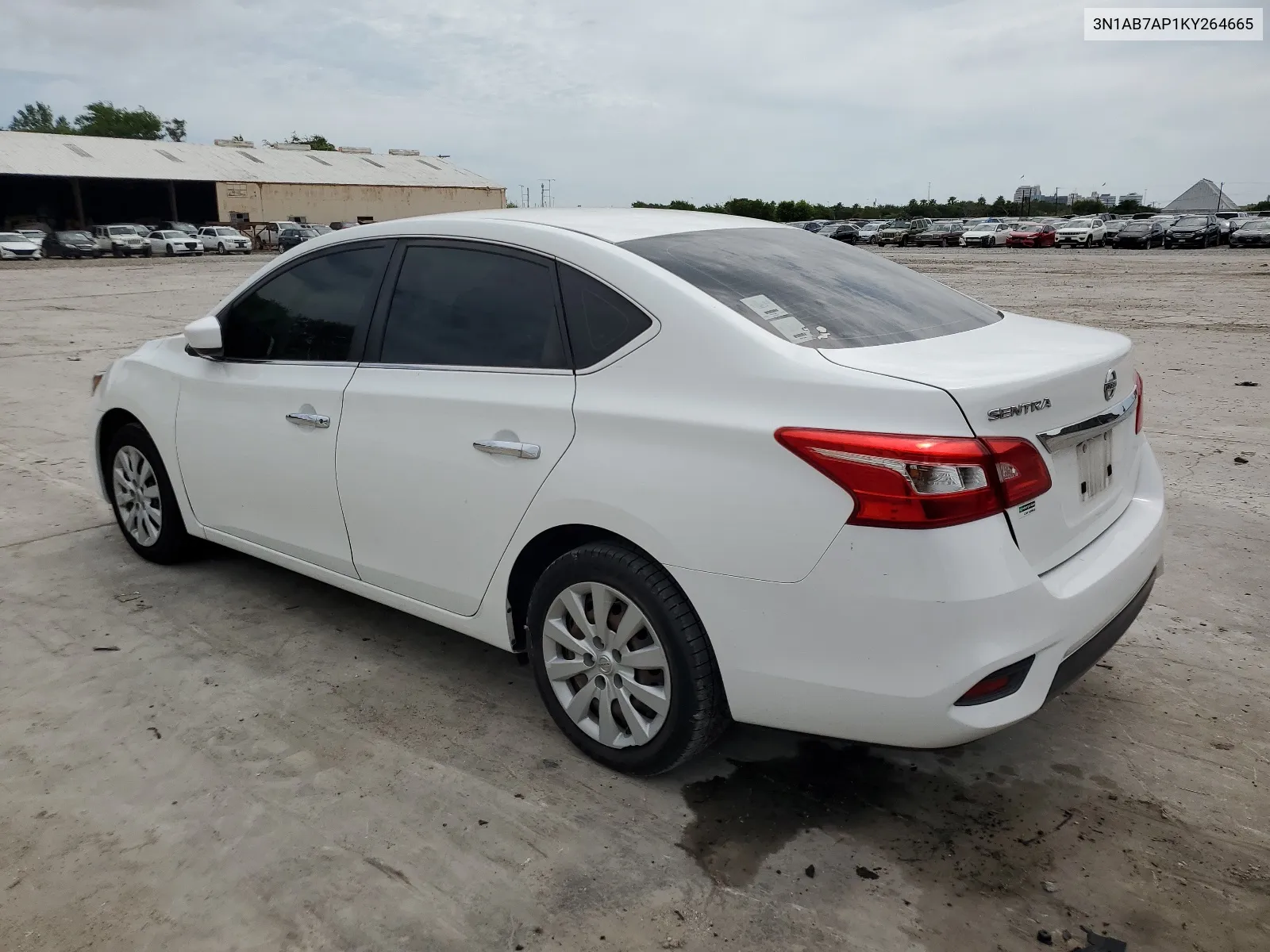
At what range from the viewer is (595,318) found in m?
3.00

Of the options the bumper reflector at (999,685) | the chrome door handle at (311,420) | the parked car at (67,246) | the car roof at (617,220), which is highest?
the car roof at (617,220)

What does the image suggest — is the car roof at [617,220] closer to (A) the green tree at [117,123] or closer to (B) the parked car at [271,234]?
(B) the parked car at [271,234]

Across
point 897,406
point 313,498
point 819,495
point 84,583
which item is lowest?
point 84,583

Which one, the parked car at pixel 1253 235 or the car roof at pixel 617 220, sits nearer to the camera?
the car roof at pixel 617 220

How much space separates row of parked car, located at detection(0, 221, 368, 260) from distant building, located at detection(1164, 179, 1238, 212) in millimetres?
63743

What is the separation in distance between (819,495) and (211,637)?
2.82 meters

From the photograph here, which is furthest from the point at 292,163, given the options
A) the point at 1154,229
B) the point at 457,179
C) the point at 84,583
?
the point at 84,583

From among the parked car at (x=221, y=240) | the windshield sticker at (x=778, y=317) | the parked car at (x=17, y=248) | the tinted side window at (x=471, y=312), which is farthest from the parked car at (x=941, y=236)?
the windshield sticker at (x=778, y=317)

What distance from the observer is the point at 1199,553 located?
475 cm

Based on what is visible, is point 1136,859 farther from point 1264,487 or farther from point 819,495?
point 1264,487

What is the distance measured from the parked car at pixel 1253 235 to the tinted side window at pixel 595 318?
43232 millimetres

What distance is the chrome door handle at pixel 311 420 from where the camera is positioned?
3.65 metres

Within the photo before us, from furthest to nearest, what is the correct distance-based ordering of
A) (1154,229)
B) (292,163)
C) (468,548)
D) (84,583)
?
(292,163) → (1154,229) → (84,583) → (468,548)

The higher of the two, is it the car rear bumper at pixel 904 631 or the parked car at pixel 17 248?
the car rear bumper at pixel 904 631
